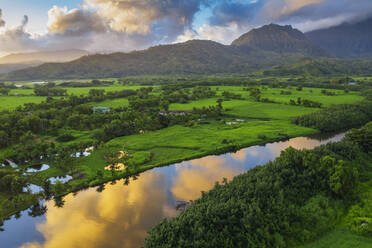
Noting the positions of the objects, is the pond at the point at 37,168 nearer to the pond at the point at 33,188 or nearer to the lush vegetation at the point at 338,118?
the pond at the point at 33,188

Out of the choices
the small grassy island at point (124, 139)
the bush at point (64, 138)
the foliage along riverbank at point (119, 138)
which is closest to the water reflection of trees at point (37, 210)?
the small grassy island at point (124, 139)

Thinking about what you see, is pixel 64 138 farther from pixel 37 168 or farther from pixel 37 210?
pixel 37 210

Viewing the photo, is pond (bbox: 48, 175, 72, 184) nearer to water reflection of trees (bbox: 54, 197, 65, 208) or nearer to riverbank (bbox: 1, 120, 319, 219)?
riverbank (bbox: 1, 120, 319, 219)

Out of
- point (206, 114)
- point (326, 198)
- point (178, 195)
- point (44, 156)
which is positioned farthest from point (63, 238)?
point (206, 114)

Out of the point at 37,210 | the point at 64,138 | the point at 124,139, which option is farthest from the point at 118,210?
Answer: the point at 64,138

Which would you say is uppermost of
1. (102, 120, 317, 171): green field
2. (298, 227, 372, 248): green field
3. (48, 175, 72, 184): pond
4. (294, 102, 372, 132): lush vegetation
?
(294, 102, 372, 132): lush vegetation

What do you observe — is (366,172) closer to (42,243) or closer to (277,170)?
(277,170)

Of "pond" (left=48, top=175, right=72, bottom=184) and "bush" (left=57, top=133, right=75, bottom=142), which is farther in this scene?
"bush" (left=57, top=133, right=75, bottom=142)

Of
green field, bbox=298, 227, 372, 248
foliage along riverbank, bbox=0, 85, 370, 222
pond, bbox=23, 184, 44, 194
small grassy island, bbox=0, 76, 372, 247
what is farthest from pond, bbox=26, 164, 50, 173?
green field, bbox=298, 227, 372, 248
